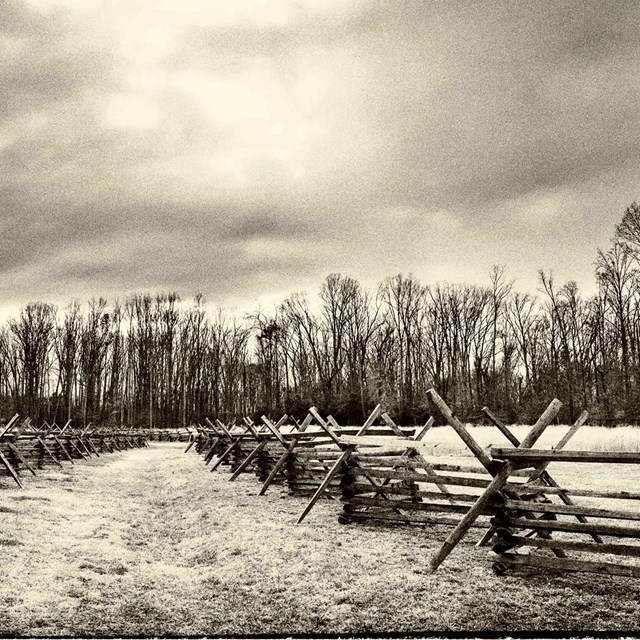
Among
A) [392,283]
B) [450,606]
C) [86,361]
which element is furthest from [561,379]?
[86,361]

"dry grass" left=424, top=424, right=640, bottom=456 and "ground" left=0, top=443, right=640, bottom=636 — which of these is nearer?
"ground" left=0, top=443, right=640, bottom=636

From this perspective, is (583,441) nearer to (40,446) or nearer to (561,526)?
(561,526)

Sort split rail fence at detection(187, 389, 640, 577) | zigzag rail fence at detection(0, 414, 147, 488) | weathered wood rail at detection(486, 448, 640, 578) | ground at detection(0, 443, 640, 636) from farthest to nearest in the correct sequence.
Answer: zigzag rail fence at detection(0, 414, 147, 488) < split rail fence at detection(187, 389, 640, 577) < weathered wood rail at detection(486, 448, 640, 578) < ground at detection(0, 443, 640, 636)

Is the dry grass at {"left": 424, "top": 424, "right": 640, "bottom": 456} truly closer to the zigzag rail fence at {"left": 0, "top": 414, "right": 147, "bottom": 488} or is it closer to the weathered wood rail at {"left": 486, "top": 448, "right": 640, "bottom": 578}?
the zigzag rail fence at {"left": 0, "top": 414, "right": 147, "bottom": 488}

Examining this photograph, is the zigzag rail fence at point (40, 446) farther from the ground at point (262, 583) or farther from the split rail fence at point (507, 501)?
the split rail fence at point (507, 501)

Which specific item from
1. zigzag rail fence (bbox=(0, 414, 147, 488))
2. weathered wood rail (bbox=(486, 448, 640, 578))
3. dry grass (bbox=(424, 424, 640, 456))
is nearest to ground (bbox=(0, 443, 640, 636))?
weathered wood rail (bbox=(486, 448, 640, 578))

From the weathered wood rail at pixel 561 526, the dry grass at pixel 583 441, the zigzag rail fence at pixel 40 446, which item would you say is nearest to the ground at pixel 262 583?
the weathered wood rail at pixel 561 526

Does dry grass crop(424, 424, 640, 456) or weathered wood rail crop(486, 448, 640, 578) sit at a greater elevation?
weathered wood rail crop(486, 448, 640, 578)

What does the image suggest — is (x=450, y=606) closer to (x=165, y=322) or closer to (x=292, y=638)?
(x=292, y=638)

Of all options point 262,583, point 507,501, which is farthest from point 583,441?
point 262,583

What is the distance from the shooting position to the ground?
467 cm

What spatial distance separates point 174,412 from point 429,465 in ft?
194

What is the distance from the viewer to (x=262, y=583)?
5.79 m

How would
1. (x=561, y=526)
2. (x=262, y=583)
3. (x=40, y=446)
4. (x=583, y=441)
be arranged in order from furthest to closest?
(x=583, y=441)
(x=40, y=446)
(x=262, y=583)
(x=561, y=526)
